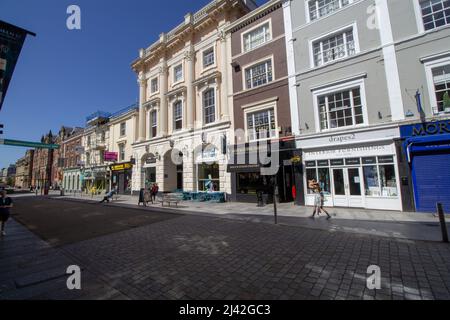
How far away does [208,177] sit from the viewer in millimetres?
17719

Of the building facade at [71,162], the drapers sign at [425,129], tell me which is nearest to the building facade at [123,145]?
the building facade at [71,162]

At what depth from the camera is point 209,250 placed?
5.39 metres

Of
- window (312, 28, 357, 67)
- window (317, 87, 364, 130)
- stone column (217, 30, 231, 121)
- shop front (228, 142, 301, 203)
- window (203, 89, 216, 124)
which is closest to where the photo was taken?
window (317, 87, 364, 130)

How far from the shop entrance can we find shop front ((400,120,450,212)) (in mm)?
2253

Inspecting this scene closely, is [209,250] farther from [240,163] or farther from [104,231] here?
[240,163]

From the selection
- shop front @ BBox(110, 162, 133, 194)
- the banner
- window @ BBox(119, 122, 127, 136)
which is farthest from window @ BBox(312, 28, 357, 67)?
window @ BBox(119, 122, 127, 136)

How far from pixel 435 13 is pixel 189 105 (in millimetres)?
16718

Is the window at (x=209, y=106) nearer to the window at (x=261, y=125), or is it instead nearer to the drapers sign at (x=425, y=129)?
the window at (x=261, y=125)

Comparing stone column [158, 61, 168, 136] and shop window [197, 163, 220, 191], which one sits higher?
stone column [158, 61, 168, 136]

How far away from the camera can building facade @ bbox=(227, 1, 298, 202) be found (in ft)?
46.0

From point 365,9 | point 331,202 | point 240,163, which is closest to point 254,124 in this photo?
point 240,163

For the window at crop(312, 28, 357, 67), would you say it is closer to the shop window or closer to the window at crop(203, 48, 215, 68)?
the window at crop(203, 48, 215, 68)

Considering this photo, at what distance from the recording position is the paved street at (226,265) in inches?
133

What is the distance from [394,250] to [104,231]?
953 centimetres
